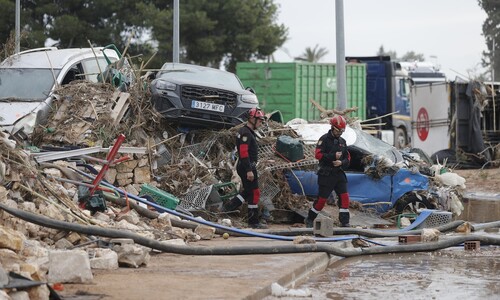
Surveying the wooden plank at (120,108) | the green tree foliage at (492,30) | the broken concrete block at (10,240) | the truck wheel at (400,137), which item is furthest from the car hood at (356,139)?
the green tree foliage at (492,30)

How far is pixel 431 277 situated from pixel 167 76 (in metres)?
8.40

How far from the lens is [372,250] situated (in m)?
12.8

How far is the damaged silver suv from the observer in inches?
686

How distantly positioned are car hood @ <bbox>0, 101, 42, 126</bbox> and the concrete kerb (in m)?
6.48

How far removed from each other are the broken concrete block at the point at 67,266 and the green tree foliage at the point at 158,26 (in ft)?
131

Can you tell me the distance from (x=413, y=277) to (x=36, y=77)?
29.6 feet

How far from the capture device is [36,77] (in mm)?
17859

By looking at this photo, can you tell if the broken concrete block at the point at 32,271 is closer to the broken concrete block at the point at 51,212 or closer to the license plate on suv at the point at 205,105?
the broken concrete block at the point at 51,212

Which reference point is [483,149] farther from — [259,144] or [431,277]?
[431,277]

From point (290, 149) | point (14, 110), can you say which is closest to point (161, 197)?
point (290, 149)

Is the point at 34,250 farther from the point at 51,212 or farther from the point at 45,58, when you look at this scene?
the point at 45,58

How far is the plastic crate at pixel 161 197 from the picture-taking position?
593 inches

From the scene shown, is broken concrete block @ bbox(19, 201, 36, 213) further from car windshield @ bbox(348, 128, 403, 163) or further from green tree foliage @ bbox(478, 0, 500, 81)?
green tree foliage @ bbox(478, 0, 500, 81)

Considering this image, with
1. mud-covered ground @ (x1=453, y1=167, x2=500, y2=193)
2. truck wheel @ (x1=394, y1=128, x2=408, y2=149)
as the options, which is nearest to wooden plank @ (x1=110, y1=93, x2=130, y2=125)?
mud-covered ground @ (x1=453, y1=167, x2=500, y2=193)
